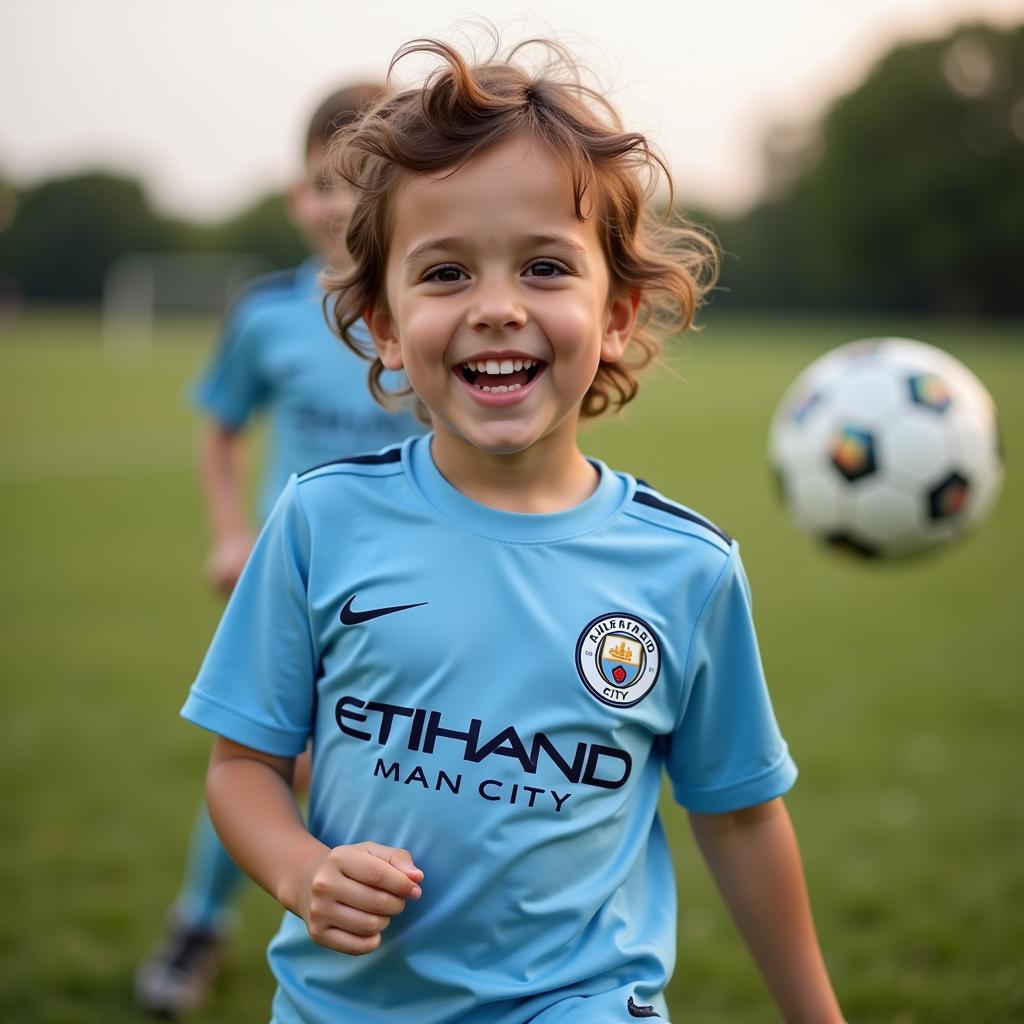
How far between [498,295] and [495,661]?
0.49 m

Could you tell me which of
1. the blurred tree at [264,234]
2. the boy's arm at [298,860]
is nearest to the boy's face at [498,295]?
the boy's arm at [298,860]

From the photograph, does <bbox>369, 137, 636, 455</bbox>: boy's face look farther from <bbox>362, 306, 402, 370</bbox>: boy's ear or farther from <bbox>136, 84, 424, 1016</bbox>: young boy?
<bbox>136, 84, 424, 1016</bbox>: young boy

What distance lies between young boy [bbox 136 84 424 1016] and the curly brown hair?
47.6 inches

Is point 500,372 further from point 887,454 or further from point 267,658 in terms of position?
point 887,454

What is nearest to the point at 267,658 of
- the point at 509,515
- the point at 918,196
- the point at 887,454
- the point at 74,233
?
the point at 509,515

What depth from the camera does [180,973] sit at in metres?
3.31

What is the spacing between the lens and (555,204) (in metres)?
1.70

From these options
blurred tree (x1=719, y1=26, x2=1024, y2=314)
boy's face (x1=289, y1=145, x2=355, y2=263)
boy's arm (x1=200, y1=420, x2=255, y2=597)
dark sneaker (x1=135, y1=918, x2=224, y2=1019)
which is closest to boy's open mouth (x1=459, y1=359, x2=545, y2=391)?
boy's face (x1=289, y1=145, x2=355, y2=263)

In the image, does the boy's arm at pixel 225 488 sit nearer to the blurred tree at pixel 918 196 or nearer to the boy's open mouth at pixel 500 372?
the boy's open mouth at pixel 500 372

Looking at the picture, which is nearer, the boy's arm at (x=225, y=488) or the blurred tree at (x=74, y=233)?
the boy's arm at (x=225, y=488)

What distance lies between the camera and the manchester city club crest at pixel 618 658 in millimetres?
1683

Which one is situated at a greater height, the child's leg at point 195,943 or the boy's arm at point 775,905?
the boy's arm at point 775,905

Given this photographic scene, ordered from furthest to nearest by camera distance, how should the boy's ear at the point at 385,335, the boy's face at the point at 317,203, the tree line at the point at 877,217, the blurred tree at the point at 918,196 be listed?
the blurred tree at the point at 918,196, the tree line at the point at 877,217, the boy's face at the point at 317,203, the boy's ear at the point at 385,335

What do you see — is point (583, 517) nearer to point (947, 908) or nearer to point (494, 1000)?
point (494, 1000)
